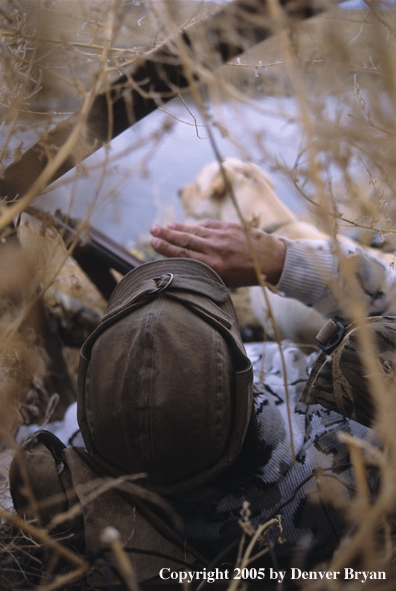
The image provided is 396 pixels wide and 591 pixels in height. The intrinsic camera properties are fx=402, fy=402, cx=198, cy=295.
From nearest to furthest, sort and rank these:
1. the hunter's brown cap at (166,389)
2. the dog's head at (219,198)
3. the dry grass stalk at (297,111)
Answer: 1. the dry grass stalk at (297,111)
2. the hunter's brown cap at (166,389)
3. the dog's head at (219,198)

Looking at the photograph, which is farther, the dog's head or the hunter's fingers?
the dog's head

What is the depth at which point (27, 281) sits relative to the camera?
0.62 m

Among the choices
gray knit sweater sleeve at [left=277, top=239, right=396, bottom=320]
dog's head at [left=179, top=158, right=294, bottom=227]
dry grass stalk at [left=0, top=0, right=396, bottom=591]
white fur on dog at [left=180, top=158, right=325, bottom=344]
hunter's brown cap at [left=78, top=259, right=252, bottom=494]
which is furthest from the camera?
dog's head at [left=179, top=158, right=294, bottom=227]

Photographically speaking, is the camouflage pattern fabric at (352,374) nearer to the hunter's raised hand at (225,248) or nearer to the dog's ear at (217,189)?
the hunter's raised hand at (225,248)

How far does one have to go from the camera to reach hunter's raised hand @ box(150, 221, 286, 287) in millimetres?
787

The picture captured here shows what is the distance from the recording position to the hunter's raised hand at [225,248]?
787 mm

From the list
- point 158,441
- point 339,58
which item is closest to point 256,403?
point 158,441

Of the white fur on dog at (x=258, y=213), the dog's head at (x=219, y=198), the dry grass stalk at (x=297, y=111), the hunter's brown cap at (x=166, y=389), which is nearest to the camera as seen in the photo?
the dry grass stalk at (x=297, y=111)

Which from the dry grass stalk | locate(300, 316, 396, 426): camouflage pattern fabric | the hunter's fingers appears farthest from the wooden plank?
locate(300, 316, 396, 426): camouflage pattern fabric


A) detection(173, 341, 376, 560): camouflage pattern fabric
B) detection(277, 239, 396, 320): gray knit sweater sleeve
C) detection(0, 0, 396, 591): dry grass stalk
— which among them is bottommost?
detection(173, 341, 376, 560): camouflage pattern fabric

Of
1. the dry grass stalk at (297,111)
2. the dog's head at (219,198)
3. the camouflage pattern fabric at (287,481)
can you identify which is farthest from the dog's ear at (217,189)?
the camouflage pattern fabric at (287,481)

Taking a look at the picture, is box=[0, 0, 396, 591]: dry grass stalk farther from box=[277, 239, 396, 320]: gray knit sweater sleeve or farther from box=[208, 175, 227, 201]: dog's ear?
box=[208, 175, 227, 201]: dog's ear

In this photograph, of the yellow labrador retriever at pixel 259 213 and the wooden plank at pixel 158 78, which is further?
the yellow labrador retriever at pixel 259 213

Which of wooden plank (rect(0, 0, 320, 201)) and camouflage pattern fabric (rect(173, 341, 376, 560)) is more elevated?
wooden plank (rect(0, 0, 320, 201))
